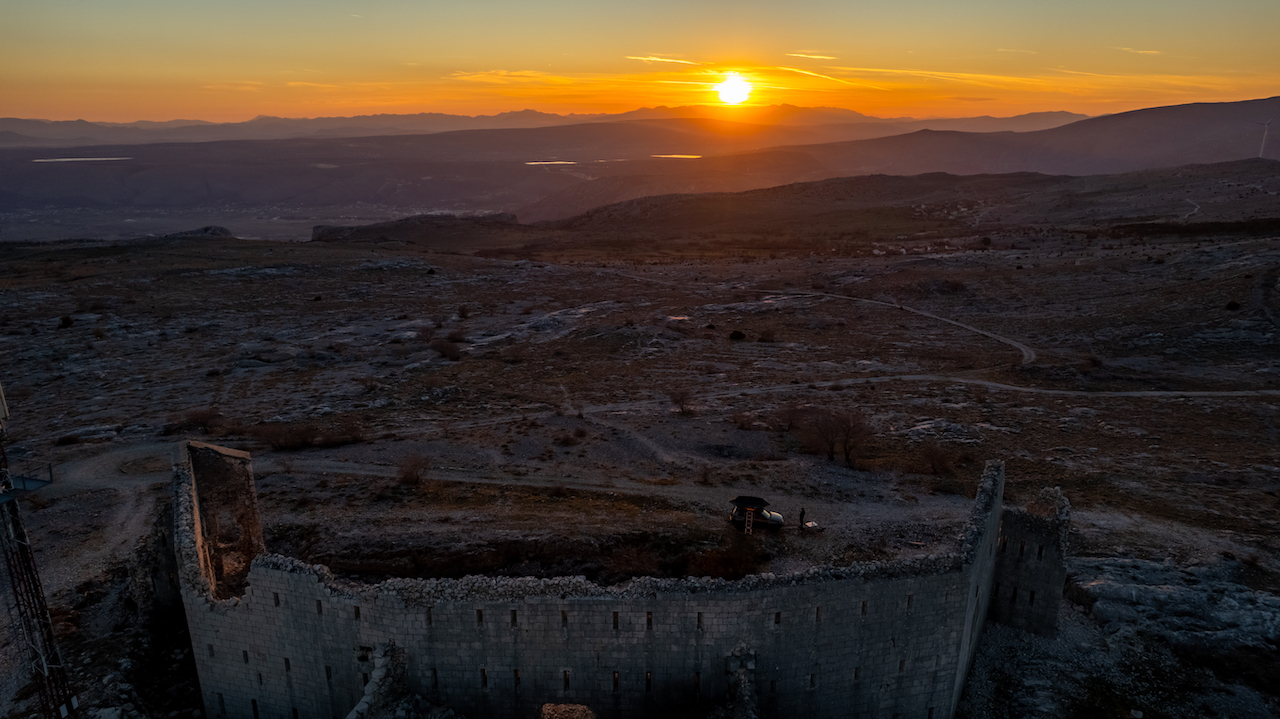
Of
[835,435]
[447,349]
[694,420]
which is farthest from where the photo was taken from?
[447,349]

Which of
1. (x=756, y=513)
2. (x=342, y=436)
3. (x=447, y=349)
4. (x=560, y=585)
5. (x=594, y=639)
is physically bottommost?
(x=756, y=513)

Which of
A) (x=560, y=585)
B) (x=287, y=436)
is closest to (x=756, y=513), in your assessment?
(x=560, y=585)

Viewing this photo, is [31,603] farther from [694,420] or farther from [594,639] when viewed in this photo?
[694,420]

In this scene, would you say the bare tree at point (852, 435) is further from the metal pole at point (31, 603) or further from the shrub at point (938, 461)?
the metal pole at point (31, 603)

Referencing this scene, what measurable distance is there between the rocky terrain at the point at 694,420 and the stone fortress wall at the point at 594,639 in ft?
10.9

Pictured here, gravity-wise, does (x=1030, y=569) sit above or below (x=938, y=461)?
above

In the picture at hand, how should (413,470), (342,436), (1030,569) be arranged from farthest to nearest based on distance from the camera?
1. (342,436)
2. (413,470)
3. (1030,569)

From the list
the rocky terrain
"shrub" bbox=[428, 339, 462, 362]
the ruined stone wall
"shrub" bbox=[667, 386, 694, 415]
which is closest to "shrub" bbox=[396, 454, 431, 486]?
the rocky terrain

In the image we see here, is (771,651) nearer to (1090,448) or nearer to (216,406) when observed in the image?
(1090,448)

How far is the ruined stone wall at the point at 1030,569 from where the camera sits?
63.7 ft

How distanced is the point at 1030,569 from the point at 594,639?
41.6 ft

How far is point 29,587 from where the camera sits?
1366cm

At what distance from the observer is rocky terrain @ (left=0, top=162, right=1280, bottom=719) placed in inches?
830

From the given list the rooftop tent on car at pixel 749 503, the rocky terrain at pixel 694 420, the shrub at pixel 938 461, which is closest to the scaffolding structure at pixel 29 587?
the rocky terrain at pixel 694 420
